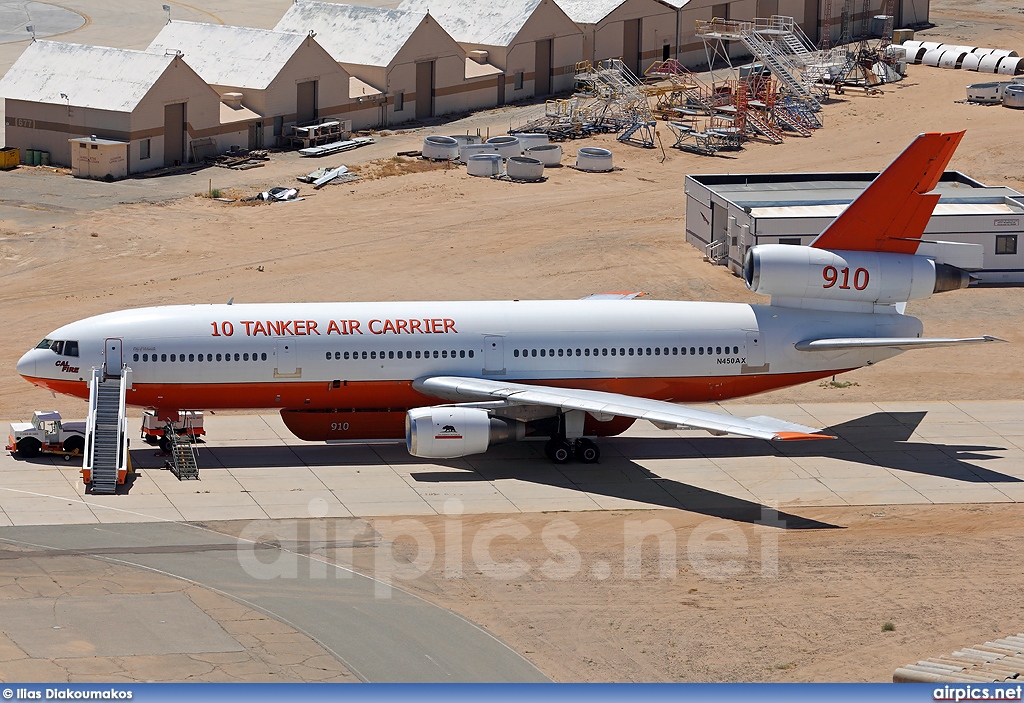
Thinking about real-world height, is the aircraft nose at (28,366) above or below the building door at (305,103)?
below

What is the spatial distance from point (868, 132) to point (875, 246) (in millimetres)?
55384

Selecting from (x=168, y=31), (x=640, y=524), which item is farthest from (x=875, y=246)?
(x=168, y=31)

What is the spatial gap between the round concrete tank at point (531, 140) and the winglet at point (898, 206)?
45.9 m

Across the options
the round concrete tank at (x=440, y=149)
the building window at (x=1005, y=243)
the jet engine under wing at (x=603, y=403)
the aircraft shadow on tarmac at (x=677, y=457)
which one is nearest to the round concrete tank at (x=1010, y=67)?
the round concrete tank at (x=440, y=149)

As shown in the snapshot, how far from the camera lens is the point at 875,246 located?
52000 mm

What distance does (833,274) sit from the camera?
169ft

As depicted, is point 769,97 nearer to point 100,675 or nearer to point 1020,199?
point 1020,199

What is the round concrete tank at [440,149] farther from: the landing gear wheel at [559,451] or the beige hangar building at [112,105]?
the landing gear wheel at [559,451]

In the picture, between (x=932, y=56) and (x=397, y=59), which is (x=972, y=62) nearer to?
(x=932, y=56)

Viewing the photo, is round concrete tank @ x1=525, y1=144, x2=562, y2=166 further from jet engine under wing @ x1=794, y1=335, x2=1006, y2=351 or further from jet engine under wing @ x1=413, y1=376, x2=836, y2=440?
jet engine under wing @ x1=413, y1=376, x2=836, y2=440

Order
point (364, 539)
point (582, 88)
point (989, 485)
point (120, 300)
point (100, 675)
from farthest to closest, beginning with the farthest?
point (582, 88), point (120, 300), point (989, 485), point (364, 539), point (100, 675)

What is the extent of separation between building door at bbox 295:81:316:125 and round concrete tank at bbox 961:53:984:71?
57340 millimetres

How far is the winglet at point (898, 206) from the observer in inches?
2010

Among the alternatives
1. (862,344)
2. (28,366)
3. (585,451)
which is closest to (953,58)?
(862,344)
